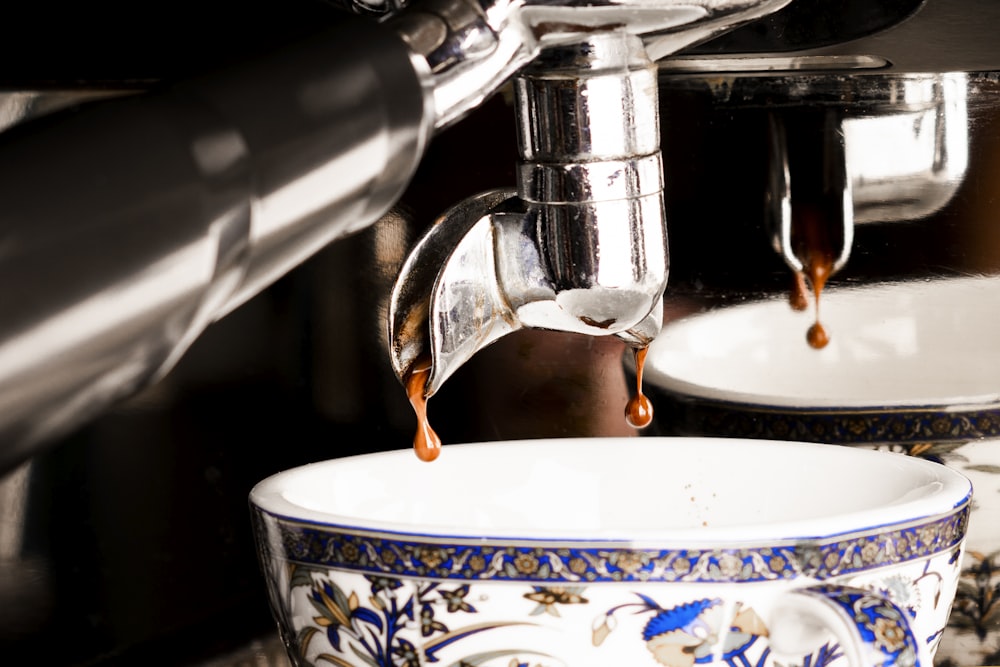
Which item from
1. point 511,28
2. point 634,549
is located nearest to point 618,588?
point 634,549

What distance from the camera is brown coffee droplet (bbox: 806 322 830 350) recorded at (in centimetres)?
46

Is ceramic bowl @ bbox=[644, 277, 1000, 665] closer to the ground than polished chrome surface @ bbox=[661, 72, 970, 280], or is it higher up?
closer to the ground

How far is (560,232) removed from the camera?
0.29 metres

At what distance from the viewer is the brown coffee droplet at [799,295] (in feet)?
1.50

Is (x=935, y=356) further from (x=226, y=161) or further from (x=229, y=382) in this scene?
(x=226, y=161)

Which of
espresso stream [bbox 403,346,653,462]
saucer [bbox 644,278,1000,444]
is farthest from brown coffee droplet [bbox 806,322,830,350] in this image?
espresso stream [bbox 403,346,653,462]

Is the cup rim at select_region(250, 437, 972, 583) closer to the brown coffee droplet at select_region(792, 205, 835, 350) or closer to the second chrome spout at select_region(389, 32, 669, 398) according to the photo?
the second chrome spout at select_region(389, 32, 669, 398)

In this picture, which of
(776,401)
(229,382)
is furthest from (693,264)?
(229,382)

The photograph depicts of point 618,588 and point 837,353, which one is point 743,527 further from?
point 837,353

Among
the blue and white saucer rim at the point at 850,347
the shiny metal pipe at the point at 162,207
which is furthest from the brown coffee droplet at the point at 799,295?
the shiny metal pipe at the point at 162,207

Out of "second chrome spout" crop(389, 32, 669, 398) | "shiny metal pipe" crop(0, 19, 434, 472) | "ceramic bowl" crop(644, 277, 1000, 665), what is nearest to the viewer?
"shiny metal pipe" crop(0, 19, 434, 472)

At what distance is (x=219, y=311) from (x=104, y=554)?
0.84 ft

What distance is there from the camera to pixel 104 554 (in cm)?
39

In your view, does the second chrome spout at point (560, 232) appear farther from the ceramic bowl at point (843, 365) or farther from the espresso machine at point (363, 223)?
the ceramic bowl at point (843, 365)
